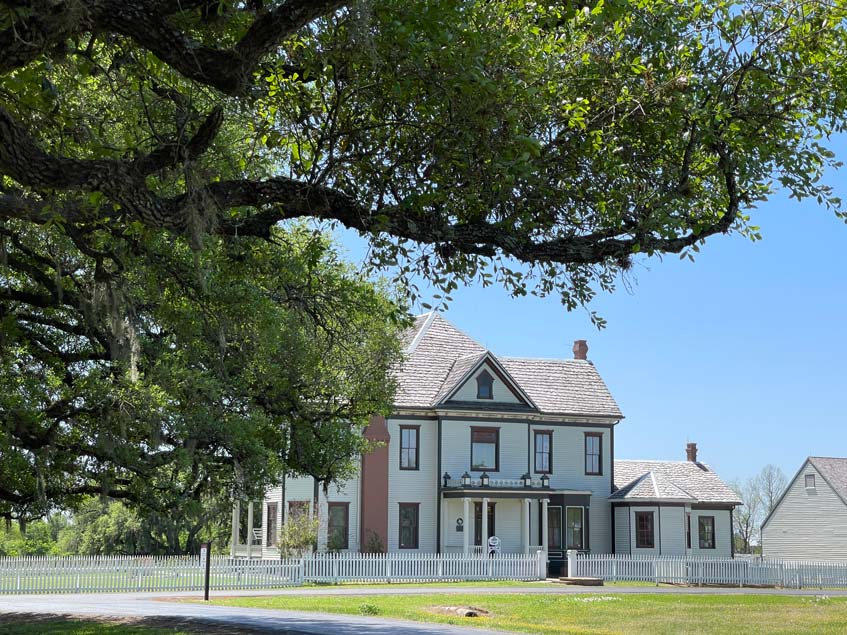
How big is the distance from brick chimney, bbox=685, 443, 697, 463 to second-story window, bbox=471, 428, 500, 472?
1421 centimetres

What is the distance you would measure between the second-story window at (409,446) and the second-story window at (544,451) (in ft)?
18.9

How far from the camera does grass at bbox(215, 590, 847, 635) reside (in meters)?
22.1

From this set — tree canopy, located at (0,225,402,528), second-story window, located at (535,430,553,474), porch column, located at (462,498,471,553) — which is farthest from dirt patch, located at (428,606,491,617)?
second-story window, located at (535,430,553,474)

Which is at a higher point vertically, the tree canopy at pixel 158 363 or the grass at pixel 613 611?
the tree canopy at pixel 158 363

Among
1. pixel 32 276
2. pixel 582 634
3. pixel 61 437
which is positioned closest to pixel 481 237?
pixel 32 276

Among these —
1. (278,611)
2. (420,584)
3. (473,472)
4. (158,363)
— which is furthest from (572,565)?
(158,363)

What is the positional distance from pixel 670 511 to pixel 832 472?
15.8m

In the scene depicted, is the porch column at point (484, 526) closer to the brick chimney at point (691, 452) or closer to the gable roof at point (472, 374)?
A: the gable roof at point (472, 374)

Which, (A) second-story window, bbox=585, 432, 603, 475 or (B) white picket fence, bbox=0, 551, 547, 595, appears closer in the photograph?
(B) white picket fence, bbox=0, 551, 547, 595

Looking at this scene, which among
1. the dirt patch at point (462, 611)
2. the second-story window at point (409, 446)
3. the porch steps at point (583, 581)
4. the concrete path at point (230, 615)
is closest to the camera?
the concrete path at point (230, 615)

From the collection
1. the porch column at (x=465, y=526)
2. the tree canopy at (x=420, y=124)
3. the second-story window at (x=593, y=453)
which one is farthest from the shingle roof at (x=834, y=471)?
the tree canopy at (x=420, y=124)

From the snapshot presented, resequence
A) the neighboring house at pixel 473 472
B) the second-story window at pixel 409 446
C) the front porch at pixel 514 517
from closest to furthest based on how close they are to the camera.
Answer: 1. the neighboring house at pixel 473 472
2. the front porch at pixel 514 517
3. the second-story window at pixel 409 446

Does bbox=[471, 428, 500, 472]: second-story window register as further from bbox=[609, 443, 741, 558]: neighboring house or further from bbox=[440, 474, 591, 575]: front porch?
bbox=[609, 443, 741, 558]: neighboring house

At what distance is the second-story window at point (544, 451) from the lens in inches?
1847
